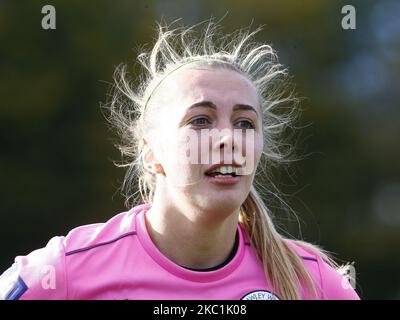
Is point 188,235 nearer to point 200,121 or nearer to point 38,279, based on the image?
point 200,121

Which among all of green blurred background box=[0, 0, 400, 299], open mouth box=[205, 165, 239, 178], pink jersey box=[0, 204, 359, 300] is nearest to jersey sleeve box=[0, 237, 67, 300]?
pink jersey box=[0, 204, 359, 300]

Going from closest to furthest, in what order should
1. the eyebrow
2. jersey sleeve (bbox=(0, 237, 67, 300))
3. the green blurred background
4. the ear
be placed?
jersey sleeve (bbox=(0, 237, 67, 300)) → the eyebrow → the ear → the green blurred background

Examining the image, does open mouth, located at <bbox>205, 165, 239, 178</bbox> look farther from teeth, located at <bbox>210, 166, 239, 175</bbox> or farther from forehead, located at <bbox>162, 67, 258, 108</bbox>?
forehead, located at <bbox>162, 67, 258, 108</bbox>

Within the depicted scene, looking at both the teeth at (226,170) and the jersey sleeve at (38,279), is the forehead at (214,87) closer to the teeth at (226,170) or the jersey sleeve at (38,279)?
the teeth at (226,170)

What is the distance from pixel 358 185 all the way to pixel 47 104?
2.77 metres

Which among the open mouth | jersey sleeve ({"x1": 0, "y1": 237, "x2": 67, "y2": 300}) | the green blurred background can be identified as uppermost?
the green blurred background

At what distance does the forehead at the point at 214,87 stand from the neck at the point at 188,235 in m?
0.34

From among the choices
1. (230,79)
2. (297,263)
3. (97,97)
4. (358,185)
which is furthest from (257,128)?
(358,185)

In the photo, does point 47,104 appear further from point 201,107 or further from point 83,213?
point 201,107

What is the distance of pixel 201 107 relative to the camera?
2338 mm

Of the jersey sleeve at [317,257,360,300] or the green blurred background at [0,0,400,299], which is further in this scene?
the green blurred background at [0,0,400,299]

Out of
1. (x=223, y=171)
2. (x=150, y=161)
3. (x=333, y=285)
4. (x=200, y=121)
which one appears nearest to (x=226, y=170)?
(x=223, y=171)

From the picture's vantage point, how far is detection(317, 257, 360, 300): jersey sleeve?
253 centimetres

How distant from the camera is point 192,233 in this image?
2367mm
